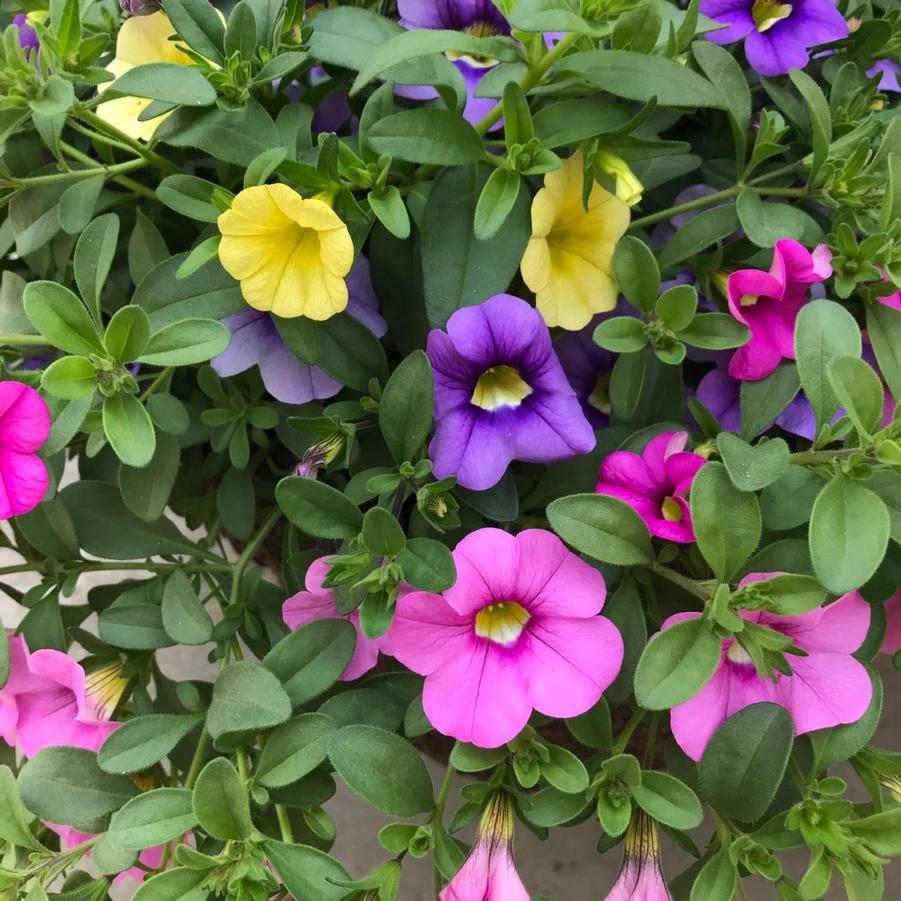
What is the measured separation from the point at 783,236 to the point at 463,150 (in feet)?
0.63

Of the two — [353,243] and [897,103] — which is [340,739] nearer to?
[353,243]

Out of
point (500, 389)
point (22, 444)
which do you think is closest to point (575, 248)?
point (500, 389)

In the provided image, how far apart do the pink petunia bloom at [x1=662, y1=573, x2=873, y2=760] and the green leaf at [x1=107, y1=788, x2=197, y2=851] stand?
26cm

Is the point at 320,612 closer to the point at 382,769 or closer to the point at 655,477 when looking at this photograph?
the point at 382,769

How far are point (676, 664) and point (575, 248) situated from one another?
0.24 meters

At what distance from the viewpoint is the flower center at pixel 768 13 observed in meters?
0.60

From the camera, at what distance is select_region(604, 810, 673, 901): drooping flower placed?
1.57ft

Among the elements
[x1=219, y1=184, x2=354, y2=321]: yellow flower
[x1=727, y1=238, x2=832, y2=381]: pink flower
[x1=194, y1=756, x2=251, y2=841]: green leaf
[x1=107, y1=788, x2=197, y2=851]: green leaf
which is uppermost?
[x1=219, y1=184, x2=354, y2=321]: yellow flower

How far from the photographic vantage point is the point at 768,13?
0.61 m

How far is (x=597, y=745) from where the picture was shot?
497 mm

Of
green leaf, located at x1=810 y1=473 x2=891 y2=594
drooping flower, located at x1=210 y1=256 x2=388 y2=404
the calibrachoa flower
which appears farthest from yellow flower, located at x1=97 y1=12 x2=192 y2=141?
green leaf, located at x1=810 y1=473 x2=891 y2=594

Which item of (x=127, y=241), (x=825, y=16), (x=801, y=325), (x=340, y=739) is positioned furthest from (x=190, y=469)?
(x=825, y=16)

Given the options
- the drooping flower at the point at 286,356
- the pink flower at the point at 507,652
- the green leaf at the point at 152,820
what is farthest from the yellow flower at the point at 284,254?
the green leaf at the point at 152,820

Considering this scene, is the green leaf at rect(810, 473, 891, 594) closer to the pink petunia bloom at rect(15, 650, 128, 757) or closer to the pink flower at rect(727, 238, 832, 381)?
the pink flower at rect(727, 238, 832, 381)
